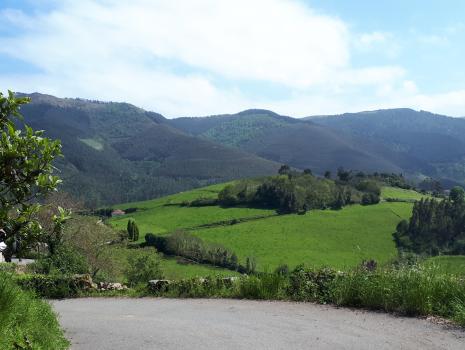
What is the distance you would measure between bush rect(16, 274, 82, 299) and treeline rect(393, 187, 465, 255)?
95.1 m

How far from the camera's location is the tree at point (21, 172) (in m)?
6.25

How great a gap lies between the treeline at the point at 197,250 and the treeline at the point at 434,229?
35.9 m

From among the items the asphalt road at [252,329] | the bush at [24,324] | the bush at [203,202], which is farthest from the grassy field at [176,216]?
the bush at [24,324]

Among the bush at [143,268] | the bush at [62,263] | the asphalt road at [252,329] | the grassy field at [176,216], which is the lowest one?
the grassy field at [176,216]

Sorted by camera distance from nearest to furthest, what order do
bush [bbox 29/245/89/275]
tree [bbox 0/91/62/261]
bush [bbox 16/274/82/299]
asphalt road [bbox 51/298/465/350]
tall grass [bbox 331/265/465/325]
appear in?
tree [bbox 0/91/62/261]
asphalt road [bbox 51/298/465/350]
tall grass [bbox 331/265/465/325]
bush [bbox 16/274/82/299]
bush [bbox 29/245/89/275]

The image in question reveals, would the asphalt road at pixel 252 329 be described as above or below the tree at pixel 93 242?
above

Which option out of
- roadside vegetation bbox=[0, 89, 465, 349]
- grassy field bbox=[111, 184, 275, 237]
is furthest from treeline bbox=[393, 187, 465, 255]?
grassy field bbox=[111, 184, 275, 237]

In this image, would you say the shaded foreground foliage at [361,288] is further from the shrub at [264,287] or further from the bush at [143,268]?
the bush at [143,268]

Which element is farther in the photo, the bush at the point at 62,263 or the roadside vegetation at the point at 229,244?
the bush at the point at 62,263

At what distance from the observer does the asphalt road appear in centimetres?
888

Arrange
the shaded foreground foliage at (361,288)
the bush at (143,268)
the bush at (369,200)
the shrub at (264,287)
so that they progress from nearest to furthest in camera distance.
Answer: the shaded foreground foliage at (361,288) < the shrub at (264,287) < the bush at (143,268) < the bush at (369,200)

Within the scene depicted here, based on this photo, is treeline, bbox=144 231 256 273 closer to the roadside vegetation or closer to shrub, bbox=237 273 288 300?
the roadside vegetation

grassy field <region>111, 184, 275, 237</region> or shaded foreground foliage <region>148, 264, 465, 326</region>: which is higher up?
shaded foreground foliage <region>148, 264, 465, 326</region>

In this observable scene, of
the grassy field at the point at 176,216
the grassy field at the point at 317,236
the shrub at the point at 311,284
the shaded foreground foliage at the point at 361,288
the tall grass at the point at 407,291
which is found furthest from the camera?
the grassy field at the point at 176,216
